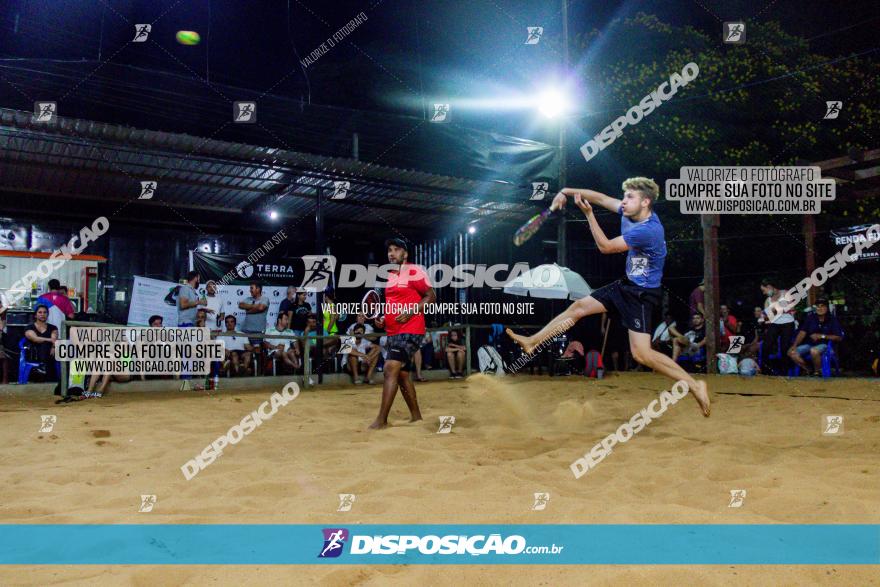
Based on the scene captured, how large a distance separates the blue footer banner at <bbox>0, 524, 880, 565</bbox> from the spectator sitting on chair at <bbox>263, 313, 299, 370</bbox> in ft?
27.6

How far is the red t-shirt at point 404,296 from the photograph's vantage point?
19.5ft

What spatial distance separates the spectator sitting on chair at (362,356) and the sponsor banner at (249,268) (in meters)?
2.70

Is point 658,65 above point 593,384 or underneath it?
above

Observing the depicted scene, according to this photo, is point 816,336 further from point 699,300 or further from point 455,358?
point 455,358

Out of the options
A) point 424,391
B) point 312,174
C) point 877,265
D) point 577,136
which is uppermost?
point 577,136

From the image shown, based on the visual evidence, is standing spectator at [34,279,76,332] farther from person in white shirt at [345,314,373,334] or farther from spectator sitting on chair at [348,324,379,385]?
person in white shirt at [345,314,373,334]

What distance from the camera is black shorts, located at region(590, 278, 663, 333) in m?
5.04

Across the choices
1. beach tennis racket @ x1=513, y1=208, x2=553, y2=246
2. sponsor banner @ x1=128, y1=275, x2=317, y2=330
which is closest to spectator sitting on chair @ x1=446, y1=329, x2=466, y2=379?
beach tennis racket @ x1=513, y1=208, x2=553, y2=246

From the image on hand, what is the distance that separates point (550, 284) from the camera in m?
12.6

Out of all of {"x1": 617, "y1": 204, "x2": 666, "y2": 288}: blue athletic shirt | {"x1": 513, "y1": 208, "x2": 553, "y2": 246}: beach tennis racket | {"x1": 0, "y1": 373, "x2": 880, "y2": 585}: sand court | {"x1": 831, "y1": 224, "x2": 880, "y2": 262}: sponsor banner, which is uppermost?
{"x1": 513, "y1": 208, "x2": 553, "y2": 246}: beach tennis racket

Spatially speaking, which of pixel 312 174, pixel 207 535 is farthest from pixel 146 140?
pixel 207 535

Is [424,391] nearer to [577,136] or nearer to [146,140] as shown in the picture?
[146,140]

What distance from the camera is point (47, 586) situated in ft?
7.33

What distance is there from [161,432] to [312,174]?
5.63 meters
